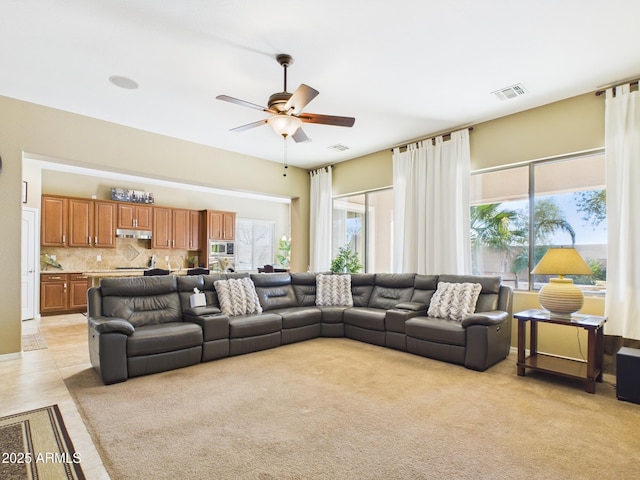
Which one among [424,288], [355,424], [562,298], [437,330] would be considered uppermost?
[562,298]

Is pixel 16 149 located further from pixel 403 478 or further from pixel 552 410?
pixel 552 410

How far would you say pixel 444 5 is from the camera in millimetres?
2578

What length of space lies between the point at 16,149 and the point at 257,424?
4.37 metres

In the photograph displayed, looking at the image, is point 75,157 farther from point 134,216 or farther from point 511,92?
point 511,92

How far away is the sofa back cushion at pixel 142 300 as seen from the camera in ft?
13.1

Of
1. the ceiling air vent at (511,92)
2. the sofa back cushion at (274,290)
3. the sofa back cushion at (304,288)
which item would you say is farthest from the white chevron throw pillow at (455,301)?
the ceiling air vent at (511,92)

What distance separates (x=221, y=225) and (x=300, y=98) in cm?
725

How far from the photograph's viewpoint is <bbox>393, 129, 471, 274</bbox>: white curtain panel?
5.05 meters

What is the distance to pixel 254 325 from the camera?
14.5ft

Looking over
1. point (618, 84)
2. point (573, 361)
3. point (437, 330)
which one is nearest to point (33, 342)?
point (437, 330)

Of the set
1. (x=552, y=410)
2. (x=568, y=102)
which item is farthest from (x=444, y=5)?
(x=552, y=410)

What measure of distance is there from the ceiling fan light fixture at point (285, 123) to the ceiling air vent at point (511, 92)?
248 cm

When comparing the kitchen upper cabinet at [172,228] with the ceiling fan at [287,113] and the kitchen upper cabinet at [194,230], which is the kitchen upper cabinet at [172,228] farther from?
the ceiling fan at [287,113]

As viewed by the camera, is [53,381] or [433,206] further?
[433,206]
